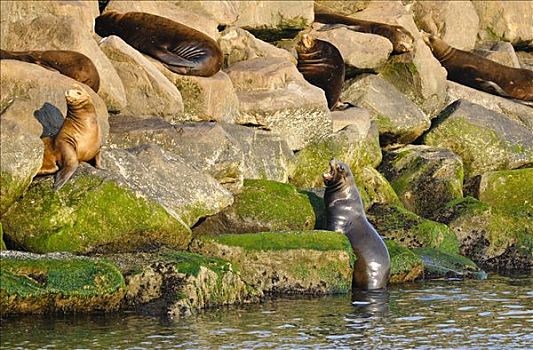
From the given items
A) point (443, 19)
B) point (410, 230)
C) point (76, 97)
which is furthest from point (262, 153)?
point (443, 19)

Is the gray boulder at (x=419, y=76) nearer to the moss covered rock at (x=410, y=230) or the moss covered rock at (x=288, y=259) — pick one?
the moss covered rock at (x=410, y=230)

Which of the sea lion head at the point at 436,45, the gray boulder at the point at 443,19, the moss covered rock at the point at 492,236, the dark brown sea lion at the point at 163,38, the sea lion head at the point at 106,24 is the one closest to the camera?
the moss covered rock at the point at 492,236

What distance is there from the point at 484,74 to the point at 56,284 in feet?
47.2

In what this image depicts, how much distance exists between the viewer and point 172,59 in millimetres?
17094

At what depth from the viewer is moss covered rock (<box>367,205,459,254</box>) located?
50.2 ft

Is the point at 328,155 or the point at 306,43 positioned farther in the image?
the point at 306,43

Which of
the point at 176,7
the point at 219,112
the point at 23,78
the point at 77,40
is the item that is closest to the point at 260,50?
the point at 176,7

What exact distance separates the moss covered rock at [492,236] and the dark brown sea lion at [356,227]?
2.11 m

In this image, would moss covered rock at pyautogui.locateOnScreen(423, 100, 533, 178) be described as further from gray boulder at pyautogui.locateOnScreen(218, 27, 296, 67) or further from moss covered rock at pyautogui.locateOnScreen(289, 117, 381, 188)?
gray boulder at pyautogui.locateOnScreen(218, 27, 296, 67)

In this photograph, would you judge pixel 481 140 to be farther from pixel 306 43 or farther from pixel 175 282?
pixel 175 282

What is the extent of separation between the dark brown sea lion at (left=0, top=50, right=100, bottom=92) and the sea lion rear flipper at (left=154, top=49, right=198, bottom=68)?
249 cm

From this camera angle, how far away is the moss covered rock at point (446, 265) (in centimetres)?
1451

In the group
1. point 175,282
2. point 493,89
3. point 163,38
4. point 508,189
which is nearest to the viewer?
point 175,282

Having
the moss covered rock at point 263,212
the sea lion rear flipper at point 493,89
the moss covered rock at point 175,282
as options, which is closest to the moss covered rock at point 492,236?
the moss covered rock at point 263,212
